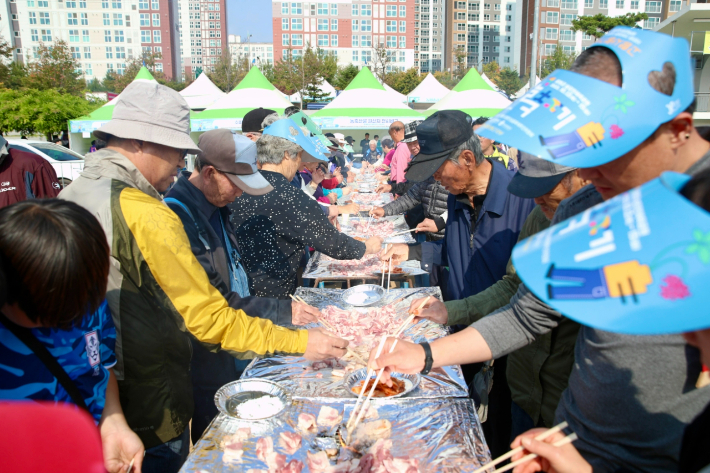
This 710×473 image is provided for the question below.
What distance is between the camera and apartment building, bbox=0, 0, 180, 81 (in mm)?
72750

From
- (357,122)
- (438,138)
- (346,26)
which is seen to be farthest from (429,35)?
(438,138)

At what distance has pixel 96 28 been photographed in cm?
7869

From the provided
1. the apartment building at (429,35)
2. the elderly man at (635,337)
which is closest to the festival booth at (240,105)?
the elderly man at (635,337)

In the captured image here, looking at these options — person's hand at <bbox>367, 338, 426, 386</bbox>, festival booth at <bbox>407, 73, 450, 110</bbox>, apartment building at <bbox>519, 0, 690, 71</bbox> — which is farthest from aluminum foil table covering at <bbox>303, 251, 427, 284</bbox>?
apartment building at <bbox>519, 0, 690, 71</bbox>

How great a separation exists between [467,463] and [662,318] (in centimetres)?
111

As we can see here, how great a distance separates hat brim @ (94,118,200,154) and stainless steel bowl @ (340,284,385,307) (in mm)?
1477

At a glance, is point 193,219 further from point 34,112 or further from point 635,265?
point 34,112

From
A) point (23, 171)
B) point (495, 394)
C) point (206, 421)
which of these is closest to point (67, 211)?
point (206, 421)

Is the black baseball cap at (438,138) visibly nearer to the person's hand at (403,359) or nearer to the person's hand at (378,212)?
the person's hand at (403,359)

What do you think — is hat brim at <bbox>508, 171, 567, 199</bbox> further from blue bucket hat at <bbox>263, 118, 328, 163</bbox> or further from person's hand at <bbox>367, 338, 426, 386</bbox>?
blue bucket hat at <bbox>263, 118, 328, 163</bbox>

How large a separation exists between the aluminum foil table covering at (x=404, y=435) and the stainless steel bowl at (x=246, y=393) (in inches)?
2.3

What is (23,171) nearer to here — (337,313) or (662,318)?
(337,313)

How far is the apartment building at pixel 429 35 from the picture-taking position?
3666 inches

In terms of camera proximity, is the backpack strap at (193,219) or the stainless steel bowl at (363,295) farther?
the stainless steel bowl at (363,295)
